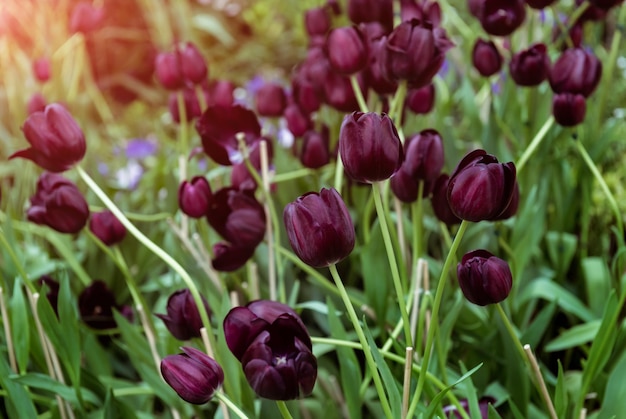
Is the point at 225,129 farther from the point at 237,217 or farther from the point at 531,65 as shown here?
the point at 531,65

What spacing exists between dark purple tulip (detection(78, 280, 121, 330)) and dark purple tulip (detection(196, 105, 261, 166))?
0.25 meters

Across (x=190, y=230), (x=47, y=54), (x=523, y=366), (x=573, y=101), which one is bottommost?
(x=523, y=366)

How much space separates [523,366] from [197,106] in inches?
21.1

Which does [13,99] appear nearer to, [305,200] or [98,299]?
[98,299]

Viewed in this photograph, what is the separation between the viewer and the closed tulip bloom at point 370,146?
1.53 ft

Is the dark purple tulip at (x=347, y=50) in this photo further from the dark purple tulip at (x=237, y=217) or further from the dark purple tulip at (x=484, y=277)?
the dark purple tulip at (x=484, y=277)

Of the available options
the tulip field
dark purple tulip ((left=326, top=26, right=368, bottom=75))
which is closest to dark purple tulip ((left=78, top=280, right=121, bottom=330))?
the tulip field

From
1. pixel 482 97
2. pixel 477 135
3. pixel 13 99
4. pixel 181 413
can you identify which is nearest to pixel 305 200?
pixel 181 413

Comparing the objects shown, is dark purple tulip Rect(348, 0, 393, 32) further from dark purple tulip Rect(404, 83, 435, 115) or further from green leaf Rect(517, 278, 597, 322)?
green leaf Rect(517, 278, 597, 322)

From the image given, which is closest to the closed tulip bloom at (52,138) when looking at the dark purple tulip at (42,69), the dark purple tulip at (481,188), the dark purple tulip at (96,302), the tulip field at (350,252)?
the tulip field at (350,252)

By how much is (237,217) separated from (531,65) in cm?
37

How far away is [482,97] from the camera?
47.3 inches

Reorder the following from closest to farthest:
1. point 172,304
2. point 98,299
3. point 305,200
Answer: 1. point 305,200
2. point 172,304
3. point 98,299

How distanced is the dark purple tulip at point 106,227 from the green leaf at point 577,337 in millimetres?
495
